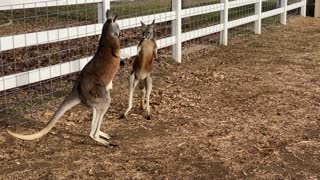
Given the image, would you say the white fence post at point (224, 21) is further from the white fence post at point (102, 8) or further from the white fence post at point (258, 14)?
the white fence post at point (102, 8)

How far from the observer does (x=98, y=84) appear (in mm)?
5188

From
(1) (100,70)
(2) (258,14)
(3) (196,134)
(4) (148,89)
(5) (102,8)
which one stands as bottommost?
(3) (196,134)

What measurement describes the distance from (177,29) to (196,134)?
414cm

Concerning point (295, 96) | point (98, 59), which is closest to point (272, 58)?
point (295, 96)

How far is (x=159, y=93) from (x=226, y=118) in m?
1.43

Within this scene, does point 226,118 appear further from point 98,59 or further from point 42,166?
point 42,166

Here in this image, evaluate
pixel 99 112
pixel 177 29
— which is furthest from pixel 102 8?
pixel 99 112

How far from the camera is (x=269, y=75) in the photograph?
8.80m

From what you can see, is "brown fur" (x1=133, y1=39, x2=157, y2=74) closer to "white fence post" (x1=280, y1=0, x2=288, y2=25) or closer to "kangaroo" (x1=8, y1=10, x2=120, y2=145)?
"kangaroo" (x1=8, y1=10, x2=120, y2=145)

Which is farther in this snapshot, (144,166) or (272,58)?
(272,58)

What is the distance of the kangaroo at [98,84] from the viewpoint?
16.9 ft

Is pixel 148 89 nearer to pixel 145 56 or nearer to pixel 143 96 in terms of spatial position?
pixel 143 96

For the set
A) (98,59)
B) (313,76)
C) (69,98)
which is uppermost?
(98,59)

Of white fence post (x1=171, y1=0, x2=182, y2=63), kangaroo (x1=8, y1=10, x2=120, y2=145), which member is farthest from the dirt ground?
white fence post (x1=171, y1=0, x2=182, y2=63)
